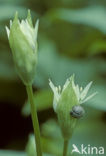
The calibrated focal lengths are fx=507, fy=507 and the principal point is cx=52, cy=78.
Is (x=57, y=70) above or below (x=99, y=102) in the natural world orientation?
above

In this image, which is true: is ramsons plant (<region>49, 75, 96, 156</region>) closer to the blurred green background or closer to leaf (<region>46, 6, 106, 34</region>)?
the blurred green background

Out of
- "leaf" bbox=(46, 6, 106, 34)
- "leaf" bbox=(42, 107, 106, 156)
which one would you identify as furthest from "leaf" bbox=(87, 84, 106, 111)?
"leaf" bbox=(46, 6, 106, 34)

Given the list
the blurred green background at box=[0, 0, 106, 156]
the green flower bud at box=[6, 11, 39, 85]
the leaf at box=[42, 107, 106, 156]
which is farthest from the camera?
the blurred green background at box=[0, 0, 106, 156]

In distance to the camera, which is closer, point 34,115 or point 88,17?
point 34,115

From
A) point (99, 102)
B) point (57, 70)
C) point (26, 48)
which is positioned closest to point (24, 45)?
point (26, 48)

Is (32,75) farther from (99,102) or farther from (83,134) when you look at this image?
(83,134)

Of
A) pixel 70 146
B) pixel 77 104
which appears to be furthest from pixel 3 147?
pixel 77 104
